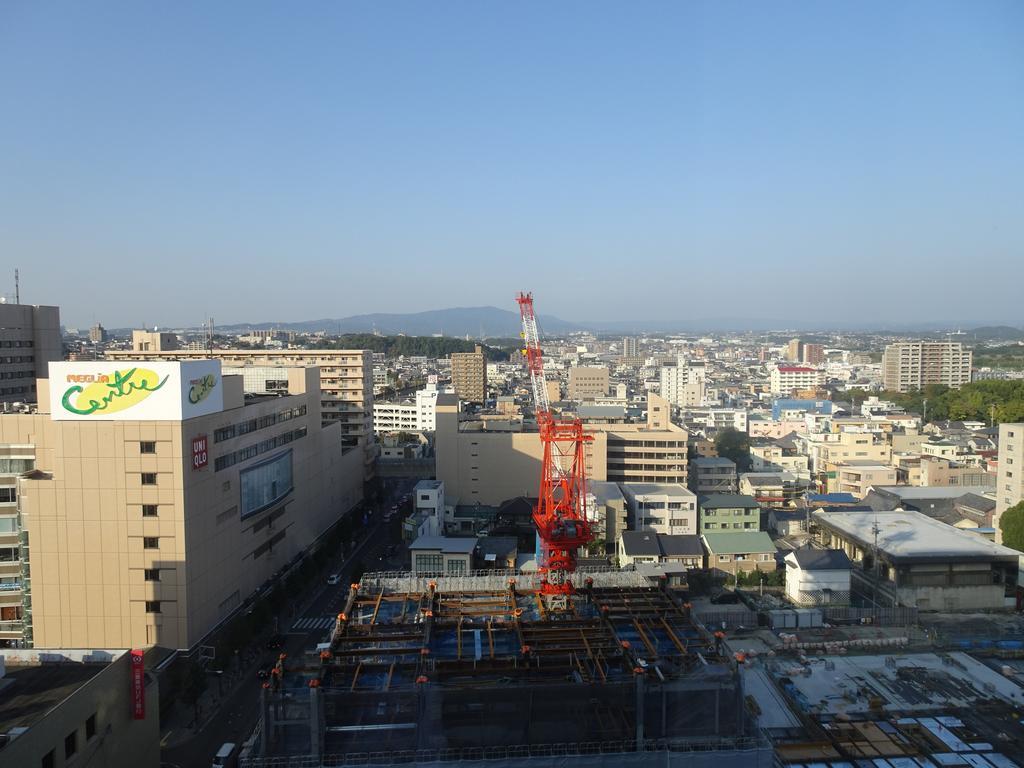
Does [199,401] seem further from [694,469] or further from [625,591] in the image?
[694,469]

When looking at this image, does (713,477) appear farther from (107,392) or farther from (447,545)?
(107,392)

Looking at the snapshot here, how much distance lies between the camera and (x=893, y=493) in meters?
14.8

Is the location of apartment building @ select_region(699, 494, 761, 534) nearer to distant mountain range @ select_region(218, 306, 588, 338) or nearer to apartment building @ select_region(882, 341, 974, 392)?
apartment building @ select_region(882, 341, 974, 392)

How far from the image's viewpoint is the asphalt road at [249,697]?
21.1 ft

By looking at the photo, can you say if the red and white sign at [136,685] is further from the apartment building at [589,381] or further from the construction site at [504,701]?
the apartment building at [589,381]

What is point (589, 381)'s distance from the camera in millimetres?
32031

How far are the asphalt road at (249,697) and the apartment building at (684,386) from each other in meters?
23.0

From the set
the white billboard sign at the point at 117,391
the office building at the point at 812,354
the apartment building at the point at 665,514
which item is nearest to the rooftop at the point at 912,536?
the apartment building at the point at 665,514

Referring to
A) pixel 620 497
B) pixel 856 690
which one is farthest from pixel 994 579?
pixel 620 497

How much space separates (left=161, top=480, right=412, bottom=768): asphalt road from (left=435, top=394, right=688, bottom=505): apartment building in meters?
2.65

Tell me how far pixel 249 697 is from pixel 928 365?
3647 centimetres

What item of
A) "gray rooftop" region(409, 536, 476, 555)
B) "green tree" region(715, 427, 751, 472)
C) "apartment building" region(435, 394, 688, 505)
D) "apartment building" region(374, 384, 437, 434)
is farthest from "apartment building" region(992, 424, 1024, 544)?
"apartment building" region(374, 384, 437, 434)

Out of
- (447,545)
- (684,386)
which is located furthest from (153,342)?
(684,386)

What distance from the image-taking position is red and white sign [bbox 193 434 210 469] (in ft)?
25.4
